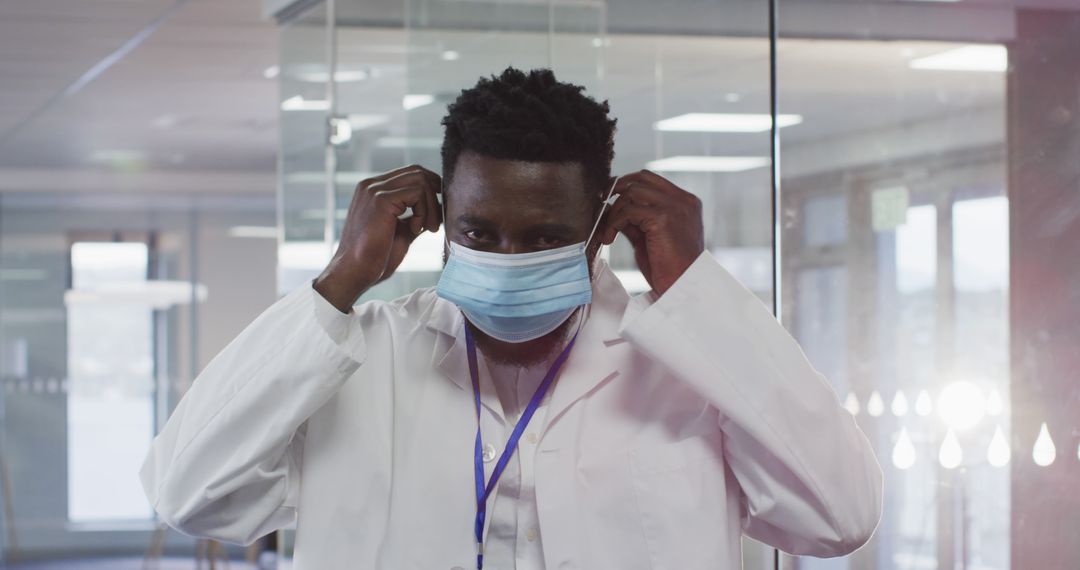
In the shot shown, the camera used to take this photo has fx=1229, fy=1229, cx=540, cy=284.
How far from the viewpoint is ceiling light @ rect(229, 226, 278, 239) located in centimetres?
1080

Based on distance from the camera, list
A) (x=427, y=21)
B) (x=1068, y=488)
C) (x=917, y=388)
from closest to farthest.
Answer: (x=1068, y=488) → (x=917, y=388) → (x=427, y=21)

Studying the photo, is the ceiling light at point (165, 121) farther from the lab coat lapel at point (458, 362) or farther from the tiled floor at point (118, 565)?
the lab coat lapel at point (458, 362)

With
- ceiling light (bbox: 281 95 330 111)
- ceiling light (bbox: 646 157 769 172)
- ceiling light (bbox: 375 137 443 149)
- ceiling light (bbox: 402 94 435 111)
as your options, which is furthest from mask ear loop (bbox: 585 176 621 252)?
ceiling light (bbox: 281 95 330 111)

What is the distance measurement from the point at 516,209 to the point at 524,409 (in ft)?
0.93

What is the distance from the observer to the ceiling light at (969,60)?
6.68ft

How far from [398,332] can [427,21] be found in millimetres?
2158

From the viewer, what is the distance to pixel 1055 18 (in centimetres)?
188

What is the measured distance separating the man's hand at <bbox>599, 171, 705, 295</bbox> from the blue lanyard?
0.60 feet

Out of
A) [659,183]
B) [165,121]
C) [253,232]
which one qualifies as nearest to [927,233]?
[659,183]

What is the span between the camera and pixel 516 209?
1.58m

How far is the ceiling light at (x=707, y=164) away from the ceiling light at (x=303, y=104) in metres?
1.18

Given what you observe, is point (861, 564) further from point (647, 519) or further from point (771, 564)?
point (647, 519)

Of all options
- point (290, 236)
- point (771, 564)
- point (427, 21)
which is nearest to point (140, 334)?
point (290, 236)

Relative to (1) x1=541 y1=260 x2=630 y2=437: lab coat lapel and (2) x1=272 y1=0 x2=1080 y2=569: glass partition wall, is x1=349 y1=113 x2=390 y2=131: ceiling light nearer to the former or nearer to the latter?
(2) x1=272 y1=0 x2=1080 y2=569: glass partition wall
